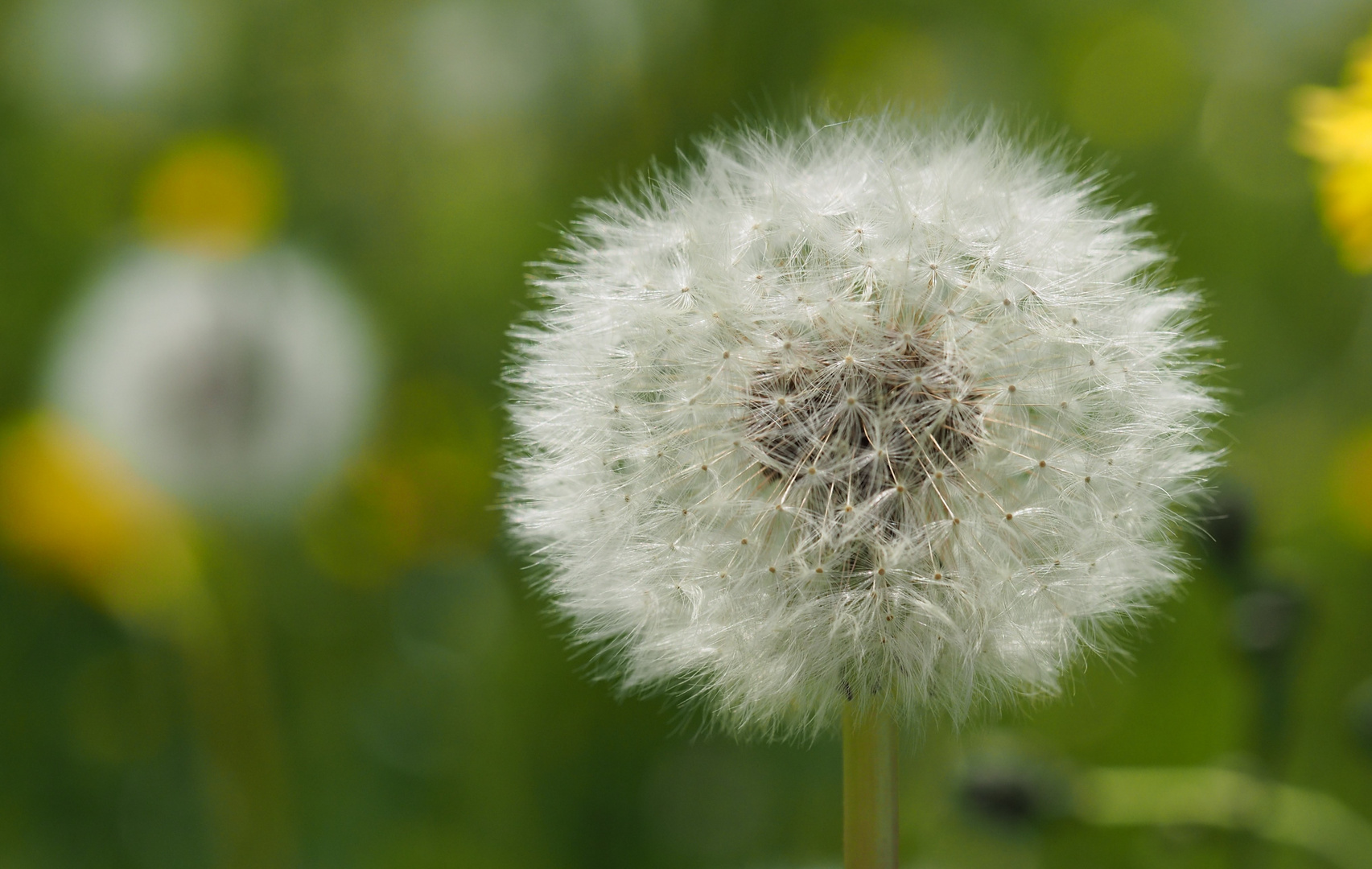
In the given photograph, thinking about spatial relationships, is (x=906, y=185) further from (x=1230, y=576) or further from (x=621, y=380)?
(x=1230, y=576)

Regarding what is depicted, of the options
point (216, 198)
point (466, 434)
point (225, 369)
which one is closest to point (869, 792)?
point (466, 434)

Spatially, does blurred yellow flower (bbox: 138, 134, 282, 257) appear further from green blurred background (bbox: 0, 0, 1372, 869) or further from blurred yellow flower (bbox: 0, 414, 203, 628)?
blurred yellow flower (bbox: 0, 414, 203, 628)

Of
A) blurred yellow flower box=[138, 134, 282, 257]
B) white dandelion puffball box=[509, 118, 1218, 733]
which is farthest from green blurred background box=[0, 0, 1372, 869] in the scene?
white dandelion puffball box=[509, 118, 1218, 733]

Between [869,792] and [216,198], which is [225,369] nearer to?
[216,198]

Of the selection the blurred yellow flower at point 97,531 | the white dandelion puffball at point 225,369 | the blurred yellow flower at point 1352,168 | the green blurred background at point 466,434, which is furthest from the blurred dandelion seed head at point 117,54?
the blurred yellow flower at point 1352,168

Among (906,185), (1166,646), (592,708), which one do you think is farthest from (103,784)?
(1166,646)

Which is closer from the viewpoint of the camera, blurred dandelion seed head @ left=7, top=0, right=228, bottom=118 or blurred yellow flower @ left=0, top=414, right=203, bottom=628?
blurred yellow flower @ left=0, top=414, right=203, bottom=628
